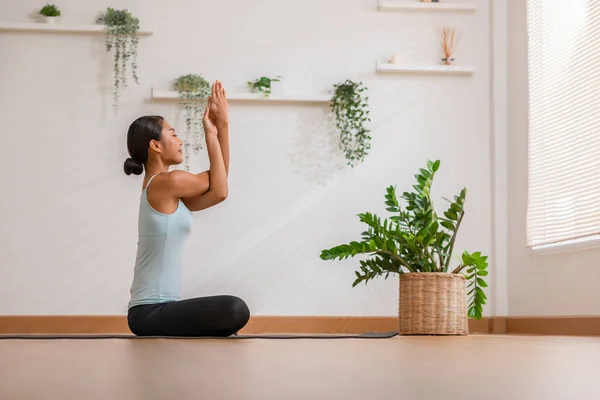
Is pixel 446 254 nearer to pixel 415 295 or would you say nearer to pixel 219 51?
pixel 415 295

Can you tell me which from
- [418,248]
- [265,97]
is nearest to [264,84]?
[265,97]

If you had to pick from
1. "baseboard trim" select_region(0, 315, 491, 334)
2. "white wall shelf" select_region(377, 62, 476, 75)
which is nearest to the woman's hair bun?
"baseboard trim" select_region(0, 315, 491, 334)

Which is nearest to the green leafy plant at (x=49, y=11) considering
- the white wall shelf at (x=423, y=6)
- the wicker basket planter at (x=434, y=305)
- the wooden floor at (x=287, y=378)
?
the white wall shelf at (x=423, y=6)

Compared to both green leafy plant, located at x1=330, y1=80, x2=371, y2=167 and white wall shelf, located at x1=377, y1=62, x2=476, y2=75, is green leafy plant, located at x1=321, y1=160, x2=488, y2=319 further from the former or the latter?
white wall shelf, located at x1=377, y1=62, x2=476, y2=75

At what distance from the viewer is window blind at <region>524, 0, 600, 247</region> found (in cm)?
451

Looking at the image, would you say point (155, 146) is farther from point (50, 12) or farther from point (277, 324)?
point (50, 12)

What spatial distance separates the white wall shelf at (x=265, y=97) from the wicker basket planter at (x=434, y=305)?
5.85 ft

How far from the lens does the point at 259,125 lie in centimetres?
556

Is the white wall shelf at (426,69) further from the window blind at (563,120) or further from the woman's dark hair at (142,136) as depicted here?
the woman's dark hair at (142,136)

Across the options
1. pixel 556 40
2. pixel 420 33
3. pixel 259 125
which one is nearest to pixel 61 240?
pixel 259 125

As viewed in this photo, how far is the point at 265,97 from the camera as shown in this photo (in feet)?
17.9

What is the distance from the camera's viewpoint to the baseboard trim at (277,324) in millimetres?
5262

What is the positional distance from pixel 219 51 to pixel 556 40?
7.05 feet

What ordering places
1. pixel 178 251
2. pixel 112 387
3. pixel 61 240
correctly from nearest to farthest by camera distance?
pixel 112 387
pixel 178 251
pixel 61 240
